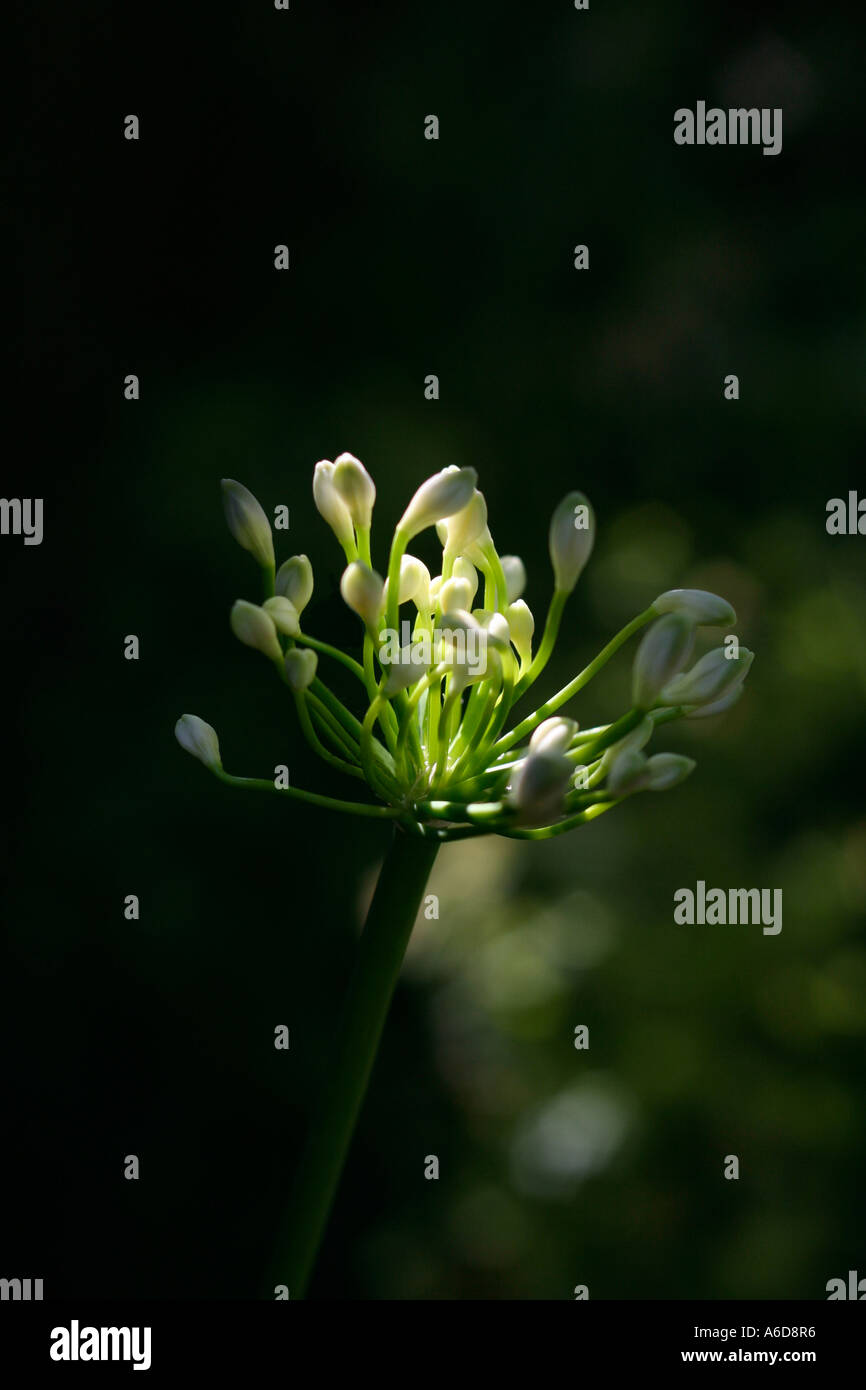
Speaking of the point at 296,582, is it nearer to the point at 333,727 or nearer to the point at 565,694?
the point at 333,727


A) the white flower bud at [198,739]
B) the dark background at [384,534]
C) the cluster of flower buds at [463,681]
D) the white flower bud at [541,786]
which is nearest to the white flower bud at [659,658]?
the cluster of flower buds at [463,681]

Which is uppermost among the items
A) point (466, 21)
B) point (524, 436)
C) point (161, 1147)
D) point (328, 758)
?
point (466, 21)

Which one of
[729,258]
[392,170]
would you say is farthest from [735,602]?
[392,170]

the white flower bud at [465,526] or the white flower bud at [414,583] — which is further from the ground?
the white flower bud at [465,526]

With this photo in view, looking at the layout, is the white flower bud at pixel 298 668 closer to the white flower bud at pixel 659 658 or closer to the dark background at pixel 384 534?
the white flower bud at pixel 659 658
